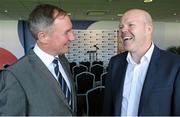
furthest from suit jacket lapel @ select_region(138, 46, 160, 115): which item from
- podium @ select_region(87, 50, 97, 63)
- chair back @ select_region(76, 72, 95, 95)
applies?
podium @ select_region(87, 50, 97, 63)

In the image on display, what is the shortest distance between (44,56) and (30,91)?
28cm

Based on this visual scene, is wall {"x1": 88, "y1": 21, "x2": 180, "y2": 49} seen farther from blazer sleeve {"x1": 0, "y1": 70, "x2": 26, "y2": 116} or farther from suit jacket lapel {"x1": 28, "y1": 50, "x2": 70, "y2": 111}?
blazer sleeve {"x1": 0, "y1": 70, "x2": 26, "y2": 116}

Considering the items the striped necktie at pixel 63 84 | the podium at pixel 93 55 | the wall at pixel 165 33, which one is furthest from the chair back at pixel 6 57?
the striped necktie at pixel 63 84

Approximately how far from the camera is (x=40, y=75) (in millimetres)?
1642

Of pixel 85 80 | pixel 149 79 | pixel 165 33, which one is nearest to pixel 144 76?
pixel 149 79

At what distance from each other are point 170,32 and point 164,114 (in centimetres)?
1727

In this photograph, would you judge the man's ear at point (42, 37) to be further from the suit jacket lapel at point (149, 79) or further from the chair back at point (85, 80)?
the chair back at point (85, 80)

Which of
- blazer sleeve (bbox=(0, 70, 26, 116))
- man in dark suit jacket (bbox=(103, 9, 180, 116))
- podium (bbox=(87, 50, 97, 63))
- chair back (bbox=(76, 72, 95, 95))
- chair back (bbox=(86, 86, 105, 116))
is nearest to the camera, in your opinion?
blazer sleeve (bbox=(0, 70, 26, 116))

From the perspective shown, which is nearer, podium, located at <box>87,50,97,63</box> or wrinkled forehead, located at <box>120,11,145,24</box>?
wrinkled forehead, located at <box>120,11,145,24</box>

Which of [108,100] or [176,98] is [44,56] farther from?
[176,98]

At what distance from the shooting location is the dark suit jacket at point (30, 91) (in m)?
1.51

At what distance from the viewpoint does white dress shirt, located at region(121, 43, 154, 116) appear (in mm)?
1966

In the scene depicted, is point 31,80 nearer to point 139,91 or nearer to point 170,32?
point 139,91

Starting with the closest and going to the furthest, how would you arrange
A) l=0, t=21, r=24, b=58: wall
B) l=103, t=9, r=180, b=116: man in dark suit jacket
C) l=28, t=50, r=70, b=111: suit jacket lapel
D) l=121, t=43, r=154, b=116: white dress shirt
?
l=28, t=50, r=70, b=111: suit jacket lapel → l=103, t=9, r=180, b=116: man in dark suit jacket → l=121, t=43, r=154, b=116: white dress shirt → l=0, t=21, r=24, b=58: wall
